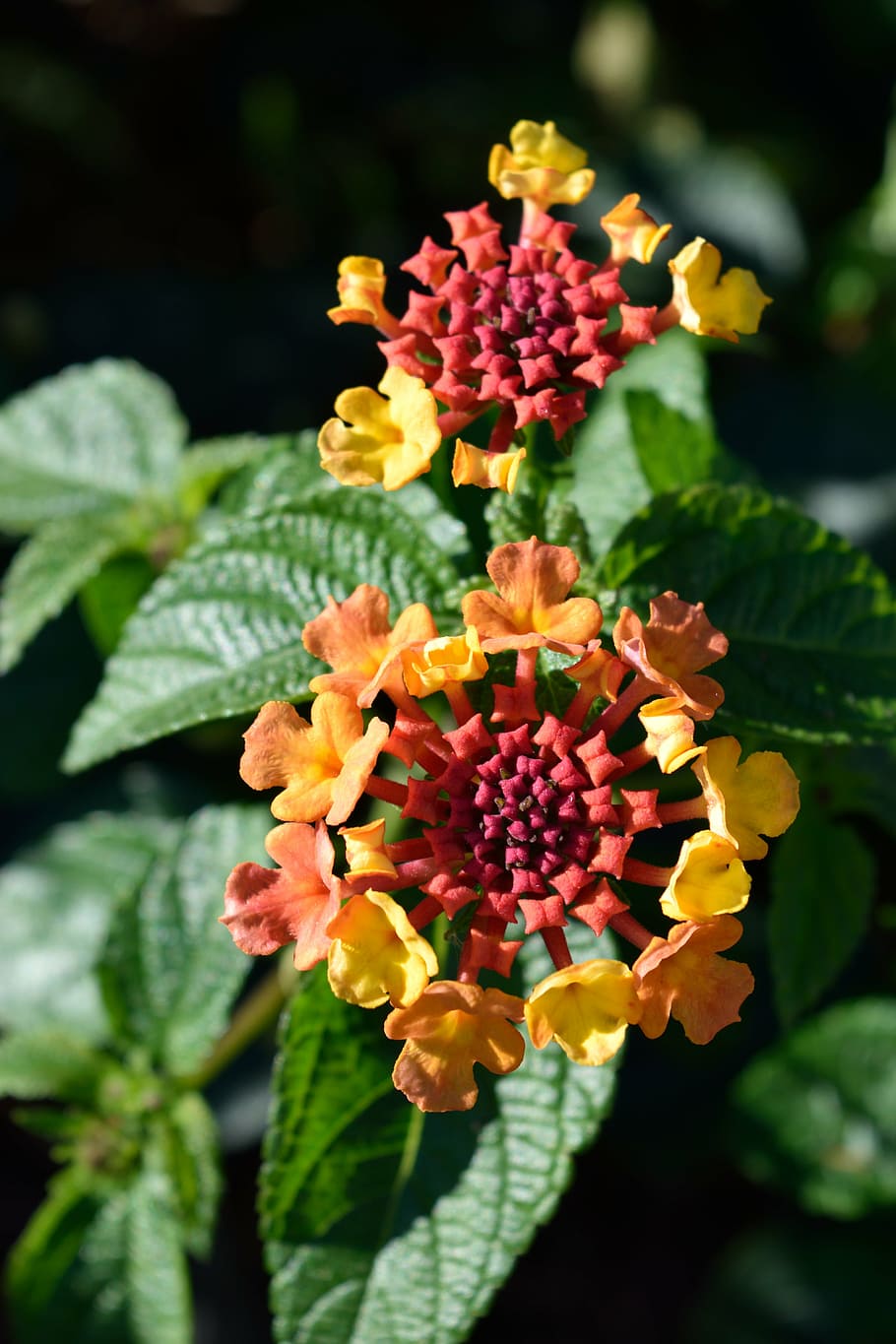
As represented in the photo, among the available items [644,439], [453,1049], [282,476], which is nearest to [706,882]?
A: [453,1049]

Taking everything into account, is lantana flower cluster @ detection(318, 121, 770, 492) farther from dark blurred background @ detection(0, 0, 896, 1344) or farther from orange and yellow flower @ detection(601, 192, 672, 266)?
dark blurred background @ detection(0, 0, 896, 1344)

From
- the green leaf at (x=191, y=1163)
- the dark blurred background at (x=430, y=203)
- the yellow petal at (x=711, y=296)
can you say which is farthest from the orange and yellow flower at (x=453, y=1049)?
the dark blurred background at (x=430, y=203)

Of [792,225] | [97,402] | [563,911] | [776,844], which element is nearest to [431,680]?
[563,911]

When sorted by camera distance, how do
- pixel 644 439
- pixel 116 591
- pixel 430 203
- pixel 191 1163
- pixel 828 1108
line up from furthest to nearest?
pixel 430 203 < pixel 828 1108 < pixel 116 591 < pixel 191 1163 < pixel 644 439

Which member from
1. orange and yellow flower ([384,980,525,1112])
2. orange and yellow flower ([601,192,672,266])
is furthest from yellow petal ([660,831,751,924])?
orange and yellow flower ([601,192,672,266])

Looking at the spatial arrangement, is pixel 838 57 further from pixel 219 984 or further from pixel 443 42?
pixel 219 984

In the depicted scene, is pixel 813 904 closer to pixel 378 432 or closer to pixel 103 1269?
pixel 378 432
